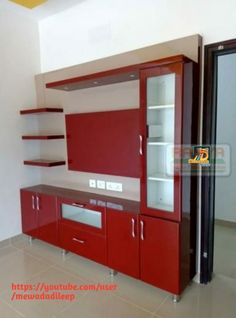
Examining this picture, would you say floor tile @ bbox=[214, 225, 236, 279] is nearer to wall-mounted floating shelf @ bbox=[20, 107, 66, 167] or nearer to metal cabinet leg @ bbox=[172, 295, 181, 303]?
metal cabinet leg @ bbox=[172, 295, 181, 303]

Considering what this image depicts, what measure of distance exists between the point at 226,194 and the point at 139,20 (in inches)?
111

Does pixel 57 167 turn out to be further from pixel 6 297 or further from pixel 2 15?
pixel 2 15

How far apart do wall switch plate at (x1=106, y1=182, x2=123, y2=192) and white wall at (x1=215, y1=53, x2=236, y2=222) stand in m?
1.84

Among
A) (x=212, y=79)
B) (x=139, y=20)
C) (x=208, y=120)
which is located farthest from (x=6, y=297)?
(x=139, y=20)

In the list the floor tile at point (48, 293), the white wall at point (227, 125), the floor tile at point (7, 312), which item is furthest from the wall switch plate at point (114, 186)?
the white wall at point (227, 125)

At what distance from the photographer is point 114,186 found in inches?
115

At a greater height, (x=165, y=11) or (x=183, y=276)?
(x=165, y=11)

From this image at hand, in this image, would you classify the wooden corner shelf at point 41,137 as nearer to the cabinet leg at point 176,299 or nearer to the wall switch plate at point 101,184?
the wall switch plate at point 101,184

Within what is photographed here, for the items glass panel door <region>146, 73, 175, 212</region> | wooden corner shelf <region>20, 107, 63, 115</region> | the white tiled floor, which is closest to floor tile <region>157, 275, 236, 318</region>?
the white tiled floor

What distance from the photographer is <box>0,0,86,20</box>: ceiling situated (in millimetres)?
2932

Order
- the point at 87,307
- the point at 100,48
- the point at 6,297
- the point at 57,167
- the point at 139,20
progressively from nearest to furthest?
the point at 87,307 < the point at 6,297 < the point at 139,20 < the point at 100,48 < the point at 57,167

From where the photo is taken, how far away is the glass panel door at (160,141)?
2.26m

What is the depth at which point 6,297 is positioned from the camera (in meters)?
2.36

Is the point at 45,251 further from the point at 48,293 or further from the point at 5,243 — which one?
the point at 48,293
